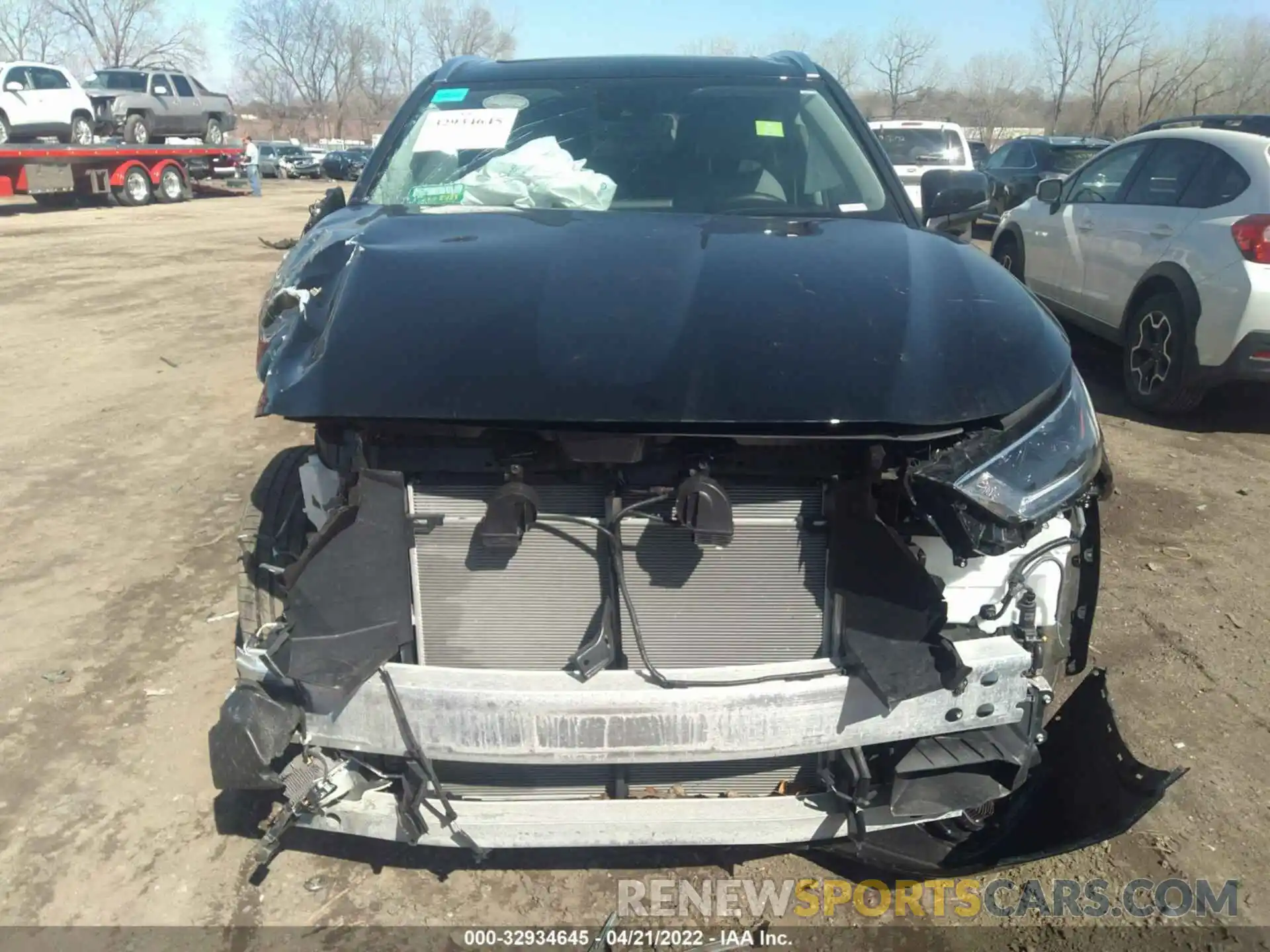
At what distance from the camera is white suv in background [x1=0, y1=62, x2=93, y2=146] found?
19766 mm

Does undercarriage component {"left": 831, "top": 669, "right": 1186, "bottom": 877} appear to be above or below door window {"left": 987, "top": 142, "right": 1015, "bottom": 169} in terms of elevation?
below

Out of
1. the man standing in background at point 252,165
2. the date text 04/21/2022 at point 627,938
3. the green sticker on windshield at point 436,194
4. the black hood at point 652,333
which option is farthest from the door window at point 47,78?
the date text 04/21/2022 at point 627,938

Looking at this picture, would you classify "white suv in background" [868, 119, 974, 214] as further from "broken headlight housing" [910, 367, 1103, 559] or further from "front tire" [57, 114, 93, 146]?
"front tire" [57, 114, 93, 146]

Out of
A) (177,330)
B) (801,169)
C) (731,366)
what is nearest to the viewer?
(731,366)

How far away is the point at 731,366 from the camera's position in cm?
193

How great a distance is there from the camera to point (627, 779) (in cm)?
218

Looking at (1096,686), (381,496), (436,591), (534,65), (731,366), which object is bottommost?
(1096,686)

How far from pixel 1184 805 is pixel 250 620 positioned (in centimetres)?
259

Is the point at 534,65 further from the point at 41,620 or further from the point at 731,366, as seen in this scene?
the point at 41,620

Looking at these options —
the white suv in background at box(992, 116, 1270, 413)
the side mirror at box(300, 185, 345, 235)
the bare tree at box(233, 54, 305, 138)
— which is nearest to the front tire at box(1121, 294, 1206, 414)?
the white suv in background at box(992, 116, 1270, 413)

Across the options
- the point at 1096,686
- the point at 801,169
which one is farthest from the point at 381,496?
the point at 801,169

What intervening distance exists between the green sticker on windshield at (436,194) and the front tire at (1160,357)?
445 centimetres

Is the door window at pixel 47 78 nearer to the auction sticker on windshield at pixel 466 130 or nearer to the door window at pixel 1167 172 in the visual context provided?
the auction sticker on windshield at pixel 466 130

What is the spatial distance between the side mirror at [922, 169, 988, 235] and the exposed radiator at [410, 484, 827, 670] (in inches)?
77.5
